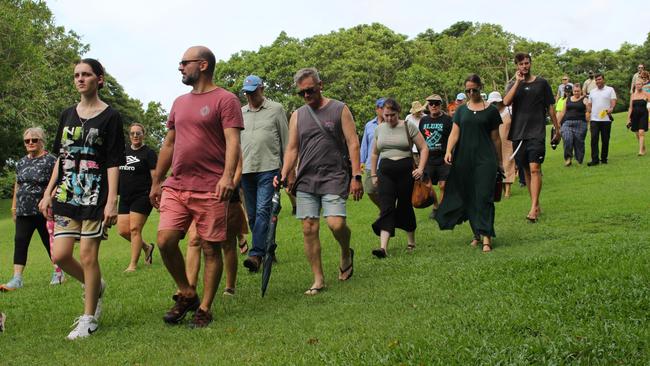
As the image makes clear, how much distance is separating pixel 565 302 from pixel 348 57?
168 feet

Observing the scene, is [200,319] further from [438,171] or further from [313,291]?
[438,171]

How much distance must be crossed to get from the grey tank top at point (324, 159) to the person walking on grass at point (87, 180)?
204cm

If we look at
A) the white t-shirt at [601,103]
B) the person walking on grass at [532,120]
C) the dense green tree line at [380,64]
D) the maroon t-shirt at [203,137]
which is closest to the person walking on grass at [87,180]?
the maroon t-shirt at [203,137]

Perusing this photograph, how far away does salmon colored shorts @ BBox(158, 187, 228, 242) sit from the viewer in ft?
21.7

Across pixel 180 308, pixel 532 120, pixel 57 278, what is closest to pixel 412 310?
pixel 180 308

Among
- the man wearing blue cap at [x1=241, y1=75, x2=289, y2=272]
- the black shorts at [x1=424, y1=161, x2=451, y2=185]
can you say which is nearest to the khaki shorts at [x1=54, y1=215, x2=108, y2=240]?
the man wearing blue cap at [x1=241, y1=75, x2=289, y2=272]

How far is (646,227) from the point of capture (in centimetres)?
1006

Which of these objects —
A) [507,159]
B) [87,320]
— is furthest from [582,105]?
[87,320]

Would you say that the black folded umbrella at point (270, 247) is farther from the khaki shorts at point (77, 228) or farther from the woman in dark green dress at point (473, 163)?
the woman in dark green dress at point (473, 163)

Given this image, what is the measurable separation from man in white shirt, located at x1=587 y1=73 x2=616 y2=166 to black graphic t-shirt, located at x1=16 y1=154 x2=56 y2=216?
1344 cm

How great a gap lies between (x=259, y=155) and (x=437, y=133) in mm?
4603

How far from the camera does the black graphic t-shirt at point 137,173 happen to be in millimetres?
10883

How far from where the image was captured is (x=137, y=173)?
10.9 meters

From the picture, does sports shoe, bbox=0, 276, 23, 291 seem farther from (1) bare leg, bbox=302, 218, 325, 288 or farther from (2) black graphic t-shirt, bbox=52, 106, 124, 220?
Answer: (1) bare leg, bbox=302, 218, 325, 288
